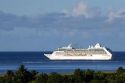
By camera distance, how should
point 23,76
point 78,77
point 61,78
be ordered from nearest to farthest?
point 61,78, point 78,77, point 23,76

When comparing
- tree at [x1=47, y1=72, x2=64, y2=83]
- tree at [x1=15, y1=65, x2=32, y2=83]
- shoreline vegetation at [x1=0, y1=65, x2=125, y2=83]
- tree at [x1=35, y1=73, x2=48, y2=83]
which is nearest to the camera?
tree at [x1=47, y1=72, x2=64, y2=83]

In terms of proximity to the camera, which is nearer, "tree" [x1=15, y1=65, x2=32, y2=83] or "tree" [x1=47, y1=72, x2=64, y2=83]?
"tree" [x1=47, y1=72, x2=64, y2=83]

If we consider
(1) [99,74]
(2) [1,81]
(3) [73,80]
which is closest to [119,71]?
(1) [99,74]

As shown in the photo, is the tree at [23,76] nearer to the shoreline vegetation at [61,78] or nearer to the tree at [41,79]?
the shoreline vegetation at [61,78]

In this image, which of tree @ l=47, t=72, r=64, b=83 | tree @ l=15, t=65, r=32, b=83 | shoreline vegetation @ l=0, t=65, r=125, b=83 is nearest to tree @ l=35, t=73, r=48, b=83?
shoreline vegetation @ l=0, t=65, r=125, b=83

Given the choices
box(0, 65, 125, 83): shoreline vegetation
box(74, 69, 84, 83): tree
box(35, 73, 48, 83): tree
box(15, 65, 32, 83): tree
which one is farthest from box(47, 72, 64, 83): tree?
box(15, 65, 32, 83): tree

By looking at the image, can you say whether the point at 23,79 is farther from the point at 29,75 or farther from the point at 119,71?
the point at 119,71

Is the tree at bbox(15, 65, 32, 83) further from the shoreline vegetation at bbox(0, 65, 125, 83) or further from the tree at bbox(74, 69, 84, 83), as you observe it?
the tree at bbox(74, 69, 84, 83)

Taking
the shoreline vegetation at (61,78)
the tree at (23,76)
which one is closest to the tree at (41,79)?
→ the shoreline vegetation at (61,78)

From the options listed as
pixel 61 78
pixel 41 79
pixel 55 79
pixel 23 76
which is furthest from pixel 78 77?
pixel 23 76

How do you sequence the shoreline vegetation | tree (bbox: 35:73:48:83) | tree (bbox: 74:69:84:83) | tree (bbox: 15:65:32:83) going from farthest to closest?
tree (bbox: 15:65:32:83) < tree (bbox: 74:69:84:83) < the shoreline vegetation < tree (bbox: 35:73:48:83)

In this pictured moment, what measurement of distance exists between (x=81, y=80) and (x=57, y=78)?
2.75m

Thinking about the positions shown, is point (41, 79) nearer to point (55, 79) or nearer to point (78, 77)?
point (55, 79)

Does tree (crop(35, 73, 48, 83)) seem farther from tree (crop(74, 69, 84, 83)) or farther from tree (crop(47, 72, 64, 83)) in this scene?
tree (crop(74, 69, 84, 83))
